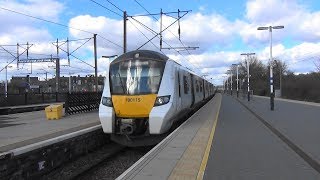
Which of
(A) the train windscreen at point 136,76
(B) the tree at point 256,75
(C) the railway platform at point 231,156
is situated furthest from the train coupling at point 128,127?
(B) the tree at point 256,75

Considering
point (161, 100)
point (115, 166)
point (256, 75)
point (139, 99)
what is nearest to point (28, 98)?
point (139, 99)

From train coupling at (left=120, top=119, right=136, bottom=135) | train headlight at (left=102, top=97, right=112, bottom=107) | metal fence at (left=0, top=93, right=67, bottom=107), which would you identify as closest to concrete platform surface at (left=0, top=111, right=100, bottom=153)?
train headlight at (left=102, top=97, right=112, bottom=107)

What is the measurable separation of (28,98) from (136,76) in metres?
33.9

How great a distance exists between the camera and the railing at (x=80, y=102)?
98.1 feet

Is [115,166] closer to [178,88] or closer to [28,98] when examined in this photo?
[178,88]

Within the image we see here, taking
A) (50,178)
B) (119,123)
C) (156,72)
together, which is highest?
(156,72)

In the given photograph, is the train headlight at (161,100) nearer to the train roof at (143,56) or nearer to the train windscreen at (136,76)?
the train windscreen at (136,76)

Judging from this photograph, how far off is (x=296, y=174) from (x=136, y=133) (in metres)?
7.28

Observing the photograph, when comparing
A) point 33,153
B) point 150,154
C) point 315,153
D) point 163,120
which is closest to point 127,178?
point 150,154

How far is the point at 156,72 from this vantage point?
54.2 feet

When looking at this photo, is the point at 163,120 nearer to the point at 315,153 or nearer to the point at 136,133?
the point at 136,133

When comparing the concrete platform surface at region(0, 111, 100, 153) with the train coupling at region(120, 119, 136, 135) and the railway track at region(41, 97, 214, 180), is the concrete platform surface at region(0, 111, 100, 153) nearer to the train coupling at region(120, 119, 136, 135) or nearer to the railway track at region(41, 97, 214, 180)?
the railway track at region(41, 97, 214, 180)

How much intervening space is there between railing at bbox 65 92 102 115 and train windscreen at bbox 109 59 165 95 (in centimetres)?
1351

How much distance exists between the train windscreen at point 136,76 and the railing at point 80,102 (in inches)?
532
